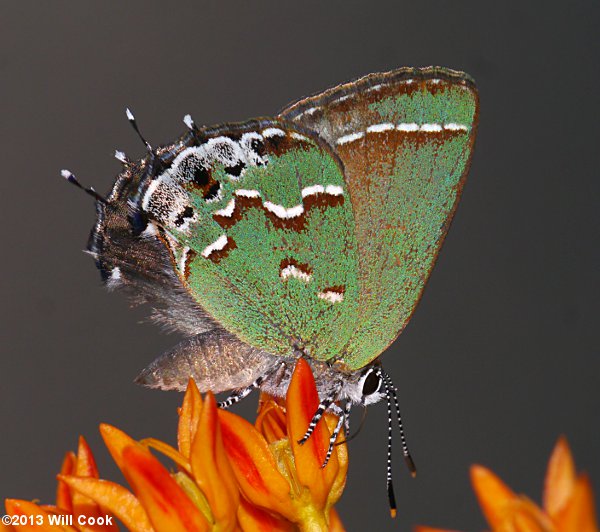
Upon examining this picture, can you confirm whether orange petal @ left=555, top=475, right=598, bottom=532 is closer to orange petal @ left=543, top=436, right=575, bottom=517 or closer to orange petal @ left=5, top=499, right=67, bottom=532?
orange petal @ left=543, top=436, right=575, bottom=517

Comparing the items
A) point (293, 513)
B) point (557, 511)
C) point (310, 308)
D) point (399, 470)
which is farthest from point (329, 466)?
point (399, 470)

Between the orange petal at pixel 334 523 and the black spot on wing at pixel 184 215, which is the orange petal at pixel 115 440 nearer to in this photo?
the orange petal at pixel 334 523

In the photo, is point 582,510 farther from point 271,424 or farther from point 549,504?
point 271,424

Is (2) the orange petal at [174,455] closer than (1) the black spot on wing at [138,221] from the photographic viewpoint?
Yes

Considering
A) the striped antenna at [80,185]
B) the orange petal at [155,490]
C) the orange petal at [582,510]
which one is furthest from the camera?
the striped antenna at [80,185]

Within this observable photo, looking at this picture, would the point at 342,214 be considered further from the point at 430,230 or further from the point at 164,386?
the point at 164,386

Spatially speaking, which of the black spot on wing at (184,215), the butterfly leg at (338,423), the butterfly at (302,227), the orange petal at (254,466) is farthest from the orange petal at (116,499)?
the black spot on wing at (184,215)

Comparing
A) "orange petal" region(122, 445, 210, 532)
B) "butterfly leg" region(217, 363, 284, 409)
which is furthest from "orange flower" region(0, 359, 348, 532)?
"butterfly leg" region(217, 363, 284, 409)

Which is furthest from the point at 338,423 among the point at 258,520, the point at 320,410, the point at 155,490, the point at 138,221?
the point at 138,221
